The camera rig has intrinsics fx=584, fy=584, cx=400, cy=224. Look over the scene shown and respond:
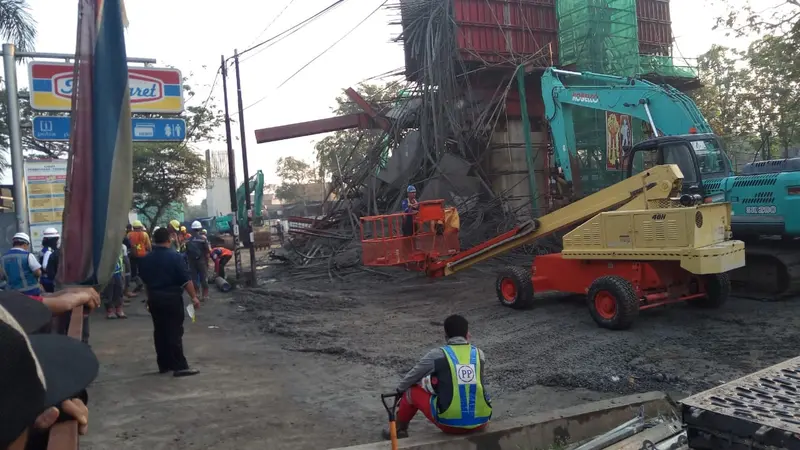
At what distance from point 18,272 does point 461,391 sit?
697cm

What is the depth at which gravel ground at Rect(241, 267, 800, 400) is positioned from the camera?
20.7ft

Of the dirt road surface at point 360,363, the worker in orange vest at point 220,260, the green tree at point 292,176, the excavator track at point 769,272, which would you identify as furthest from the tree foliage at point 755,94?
the green tree at point 292,176

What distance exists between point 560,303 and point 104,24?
8911 millimetres

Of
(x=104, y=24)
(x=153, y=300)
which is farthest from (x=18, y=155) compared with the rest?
(x=104, y=24)

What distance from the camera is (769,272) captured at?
9406mm

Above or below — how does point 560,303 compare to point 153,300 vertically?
below

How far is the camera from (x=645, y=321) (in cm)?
841

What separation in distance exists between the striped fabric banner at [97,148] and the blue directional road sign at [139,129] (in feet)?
27.1

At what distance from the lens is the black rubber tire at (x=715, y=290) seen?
28.7ft

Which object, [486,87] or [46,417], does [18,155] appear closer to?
[46,417]

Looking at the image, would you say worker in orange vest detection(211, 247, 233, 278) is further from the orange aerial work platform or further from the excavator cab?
the excavator cab

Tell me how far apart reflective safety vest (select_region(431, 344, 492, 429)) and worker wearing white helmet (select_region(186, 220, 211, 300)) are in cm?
935

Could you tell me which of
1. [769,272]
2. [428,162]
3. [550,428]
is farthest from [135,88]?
[769,272]

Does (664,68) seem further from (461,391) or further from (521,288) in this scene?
(461,391)
